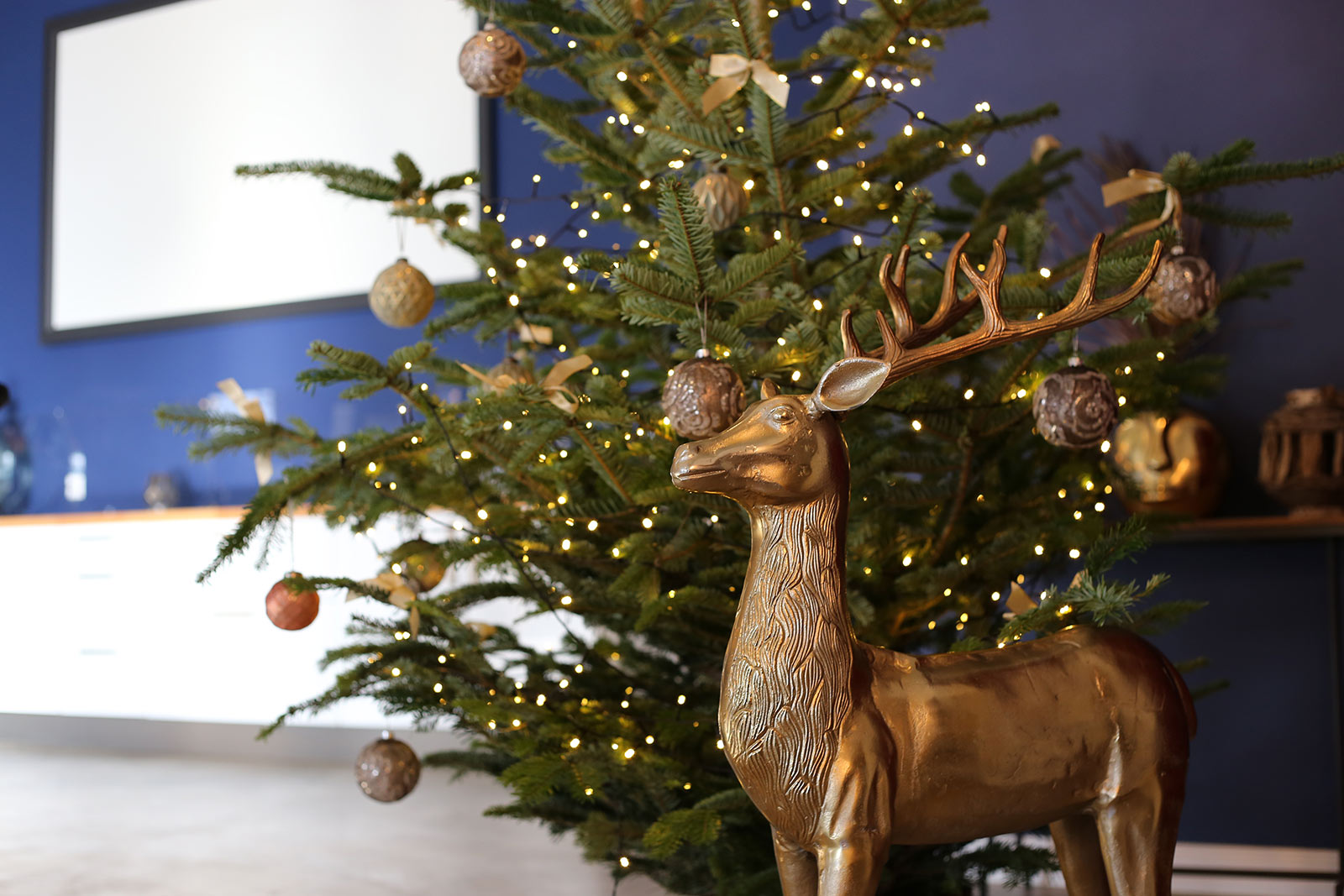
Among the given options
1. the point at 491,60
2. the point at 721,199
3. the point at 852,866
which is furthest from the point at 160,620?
the point at 852,866

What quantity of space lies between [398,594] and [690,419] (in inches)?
21.8

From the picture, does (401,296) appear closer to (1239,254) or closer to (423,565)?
(423,565)

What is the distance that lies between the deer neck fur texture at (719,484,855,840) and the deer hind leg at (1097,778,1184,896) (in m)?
0.27

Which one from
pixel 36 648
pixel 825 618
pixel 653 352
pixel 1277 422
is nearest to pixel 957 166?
pixel 1277 422

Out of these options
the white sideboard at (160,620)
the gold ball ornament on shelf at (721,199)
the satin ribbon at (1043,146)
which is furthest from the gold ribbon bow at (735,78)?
the white sideboard at (160,620)

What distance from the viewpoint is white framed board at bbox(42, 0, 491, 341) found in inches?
152

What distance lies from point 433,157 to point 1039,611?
10.2ft

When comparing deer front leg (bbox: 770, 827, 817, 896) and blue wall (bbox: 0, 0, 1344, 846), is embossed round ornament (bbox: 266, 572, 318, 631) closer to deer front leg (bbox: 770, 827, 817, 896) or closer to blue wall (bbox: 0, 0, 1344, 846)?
deer front leg (bbox: 770, 827, 817, 896)

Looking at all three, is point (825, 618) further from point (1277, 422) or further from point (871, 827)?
point (1277, 422)

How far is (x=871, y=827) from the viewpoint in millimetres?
942

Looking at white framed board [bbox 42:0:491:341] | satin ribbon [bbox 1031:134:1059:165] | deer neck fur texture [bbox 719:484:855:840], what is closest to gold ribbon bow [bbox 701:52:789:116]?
deer neck fur texture [bbox 719:484:855:840]

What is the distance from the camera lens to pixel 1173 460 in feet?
7.13

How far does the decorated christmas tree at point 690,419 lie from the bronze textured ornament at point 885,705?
0.52 feet

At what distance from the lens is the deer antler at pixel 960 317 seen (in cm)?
97
